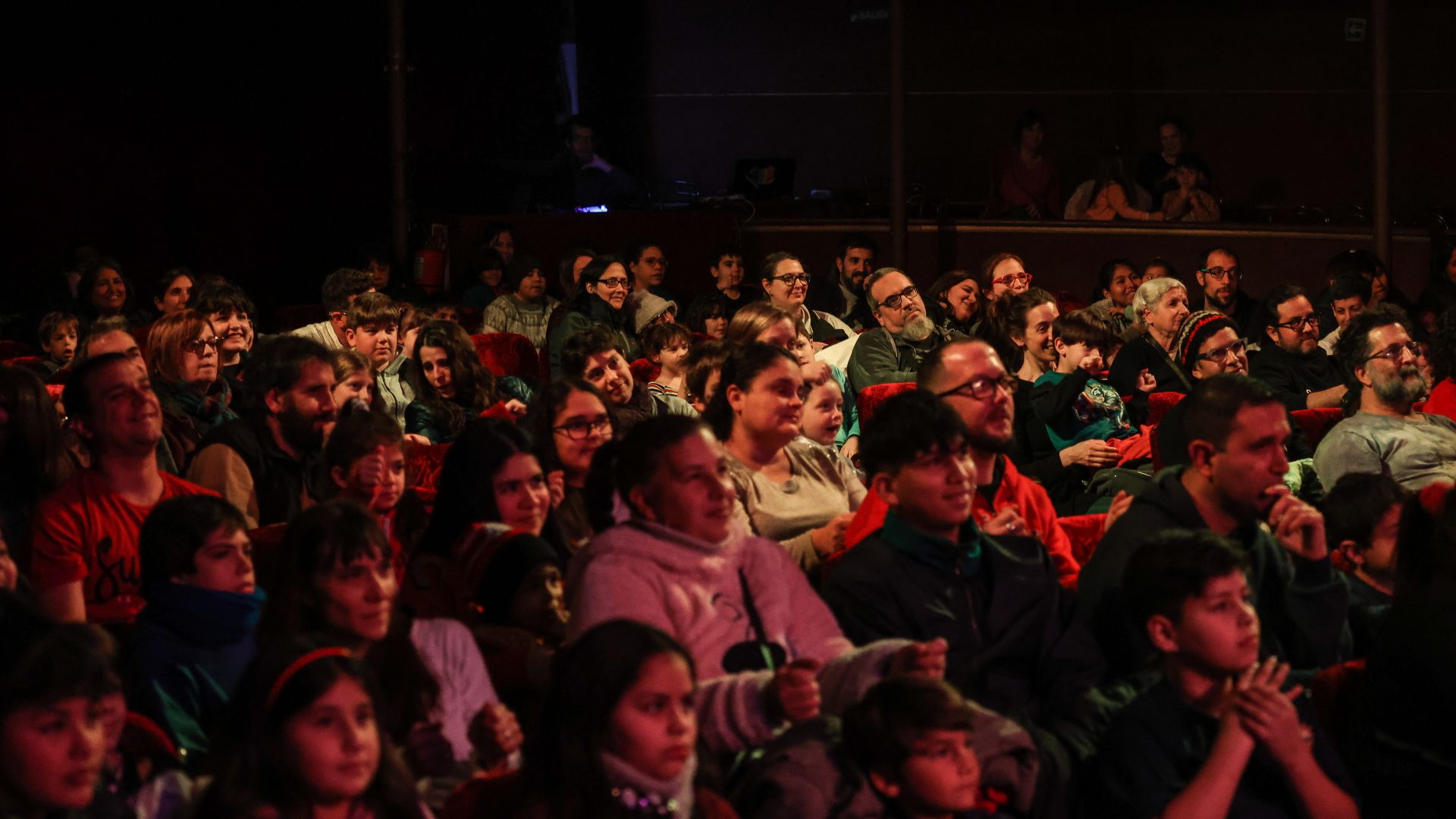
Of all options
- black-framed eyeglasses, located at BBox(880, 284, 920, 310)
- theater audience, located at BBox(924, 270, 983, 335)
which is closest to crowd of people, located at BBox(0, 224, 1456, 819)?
black-framed eyeglasses, located at BBox(880, 284, 920, 310)

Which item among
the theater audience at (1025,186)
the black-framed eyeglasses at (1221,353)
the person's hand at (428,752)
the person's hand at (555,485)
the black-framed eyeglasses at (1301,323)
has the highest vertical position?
the theater audience at (1025,186)

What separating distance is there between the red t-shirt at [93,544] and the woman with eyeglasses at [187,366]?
4.81ft

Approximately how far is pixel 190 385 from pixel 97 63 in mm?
4989

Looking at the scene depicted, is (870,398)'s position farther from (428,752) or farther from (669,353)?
(428,752)

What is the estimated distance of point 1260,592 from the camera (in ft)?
9.46

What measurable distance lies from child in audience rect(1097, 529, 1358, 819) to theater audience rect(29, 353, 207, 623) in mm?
1834

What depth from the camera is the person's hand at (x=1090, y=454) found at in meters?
4.51

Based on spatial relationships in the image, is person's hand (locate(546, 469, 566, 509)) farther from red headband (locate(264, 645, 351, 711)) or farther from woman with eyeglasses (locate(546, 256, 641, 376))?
woman with eyeglasses (locate(546, 256, 641, 376))

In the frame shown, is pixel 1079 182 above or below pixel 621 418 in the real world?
above

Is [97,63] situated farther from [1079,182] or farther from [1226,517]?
[1226,517]

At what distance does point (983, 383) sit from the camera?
338cm

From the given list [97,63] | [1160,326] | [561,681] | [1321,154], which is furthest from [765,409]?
[1321,154]

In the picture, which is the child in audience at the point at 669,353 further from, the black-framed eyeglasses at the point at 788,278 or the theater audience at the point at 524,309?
the theater audience at the point at 524,309

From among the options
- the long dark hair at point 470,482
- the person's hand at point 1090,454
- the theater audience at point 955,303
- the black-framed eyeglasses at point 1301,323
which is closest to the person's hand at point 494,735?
the long dark hair at point 470,482
